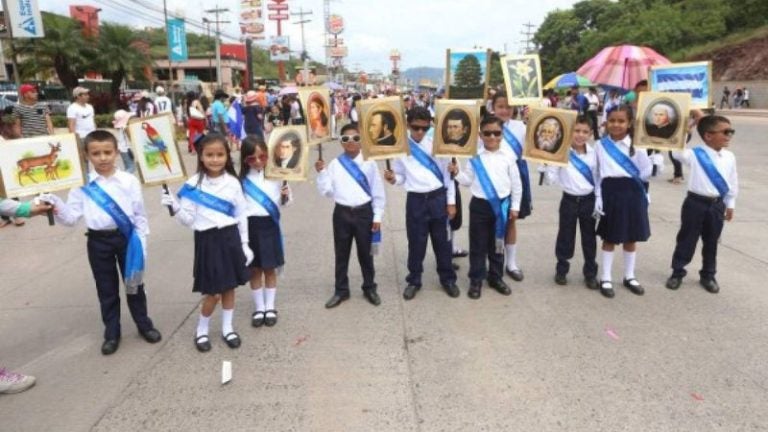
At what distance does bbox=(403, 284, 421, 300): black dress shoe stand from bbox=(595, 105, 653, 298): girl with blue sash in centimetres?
166

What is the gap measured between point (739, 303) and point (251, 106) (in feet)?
40.2

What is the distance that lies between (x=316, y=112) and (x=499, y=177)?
166 cm

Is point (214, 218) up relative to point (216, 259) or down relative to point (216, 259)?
up

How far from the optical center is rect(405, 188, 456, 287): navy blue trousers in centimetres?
472

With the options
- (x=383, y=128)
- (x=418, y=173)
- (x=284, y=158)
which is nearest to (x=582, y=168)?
(x=418, y=173)

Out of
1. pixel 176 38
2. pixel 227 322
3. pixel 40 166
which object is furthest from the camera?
pixel 176 38

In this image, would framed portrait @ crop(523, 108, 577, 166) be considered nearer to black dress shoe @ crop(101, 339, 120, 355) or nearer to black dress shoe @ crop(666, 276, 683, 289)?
black dress shoe @ crop(666, 276, 683, 289)

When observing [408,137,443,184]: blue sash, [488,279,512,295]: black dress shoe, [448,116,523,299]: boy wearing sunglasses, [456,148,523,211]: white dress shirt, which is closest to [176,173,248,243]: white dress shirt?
[408,137,443,184]: blue sash

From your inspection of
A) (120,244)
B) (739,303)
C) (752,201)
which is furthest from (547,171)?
(752,201)

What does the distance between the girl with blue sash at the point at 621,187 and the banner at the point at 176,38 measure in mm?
27035

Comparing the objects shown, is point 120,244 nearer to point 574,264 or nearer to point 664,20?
point 574,264

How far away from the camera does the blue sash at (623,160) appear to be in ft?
15.5

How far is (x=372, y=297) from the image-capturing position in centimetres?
479

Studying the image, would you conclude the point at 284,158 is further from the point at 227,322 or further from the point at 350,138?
the point at 227,322
